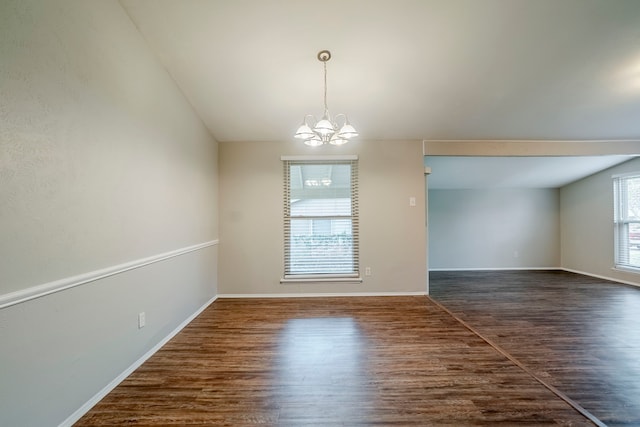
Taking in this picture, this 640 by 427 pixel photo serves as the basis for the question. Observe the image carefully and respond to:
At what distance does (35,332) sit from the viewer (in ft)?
4.53

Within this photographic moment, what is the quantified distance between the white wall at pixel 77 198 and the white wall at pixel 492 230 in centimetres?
554

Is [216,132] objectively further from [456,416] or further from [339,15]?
[456,416]

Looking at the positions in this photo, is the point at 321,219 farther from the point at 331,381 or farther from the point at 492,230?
the point at 492,230

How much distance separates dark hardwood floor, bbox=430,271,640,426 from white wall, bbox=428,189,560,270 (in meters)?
0.92

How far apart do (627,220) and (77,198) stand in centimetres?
789

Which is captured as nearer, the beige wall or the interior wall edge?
the interior wall edge

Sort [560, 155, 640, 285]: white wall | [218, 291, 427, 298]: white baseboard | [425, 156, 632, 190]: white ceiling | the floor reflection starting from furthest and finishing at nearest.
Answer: [560, 155, 640, 285]: white wall
[425, 156, 632, 190]: white ceiling
[218, 291, 427, 298]: white baseboard
the floor reflection

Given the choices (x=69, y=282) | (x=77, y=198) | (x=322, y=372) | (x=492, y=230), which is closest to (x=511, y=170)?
(x=492, y=230)

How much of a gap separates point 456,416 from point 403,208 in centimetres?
283

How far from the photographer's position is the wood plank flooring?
1608mm

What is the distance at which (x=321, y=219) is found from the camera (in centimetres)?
416

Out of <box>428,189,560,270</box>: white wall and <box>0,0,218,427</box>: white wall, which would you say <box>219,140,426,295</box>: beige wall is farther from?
<box>428,189,560,270</box>: white wall

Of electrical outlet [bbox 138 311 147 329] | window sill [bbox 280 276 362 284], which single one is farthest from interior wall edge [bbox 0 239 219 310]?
window sill [bbox 280 276 362 284]

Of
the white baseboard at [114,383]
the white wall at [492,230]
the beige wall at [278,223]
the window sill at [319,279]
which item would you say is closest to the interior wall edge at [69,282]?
the white baseboard at [114,383]
